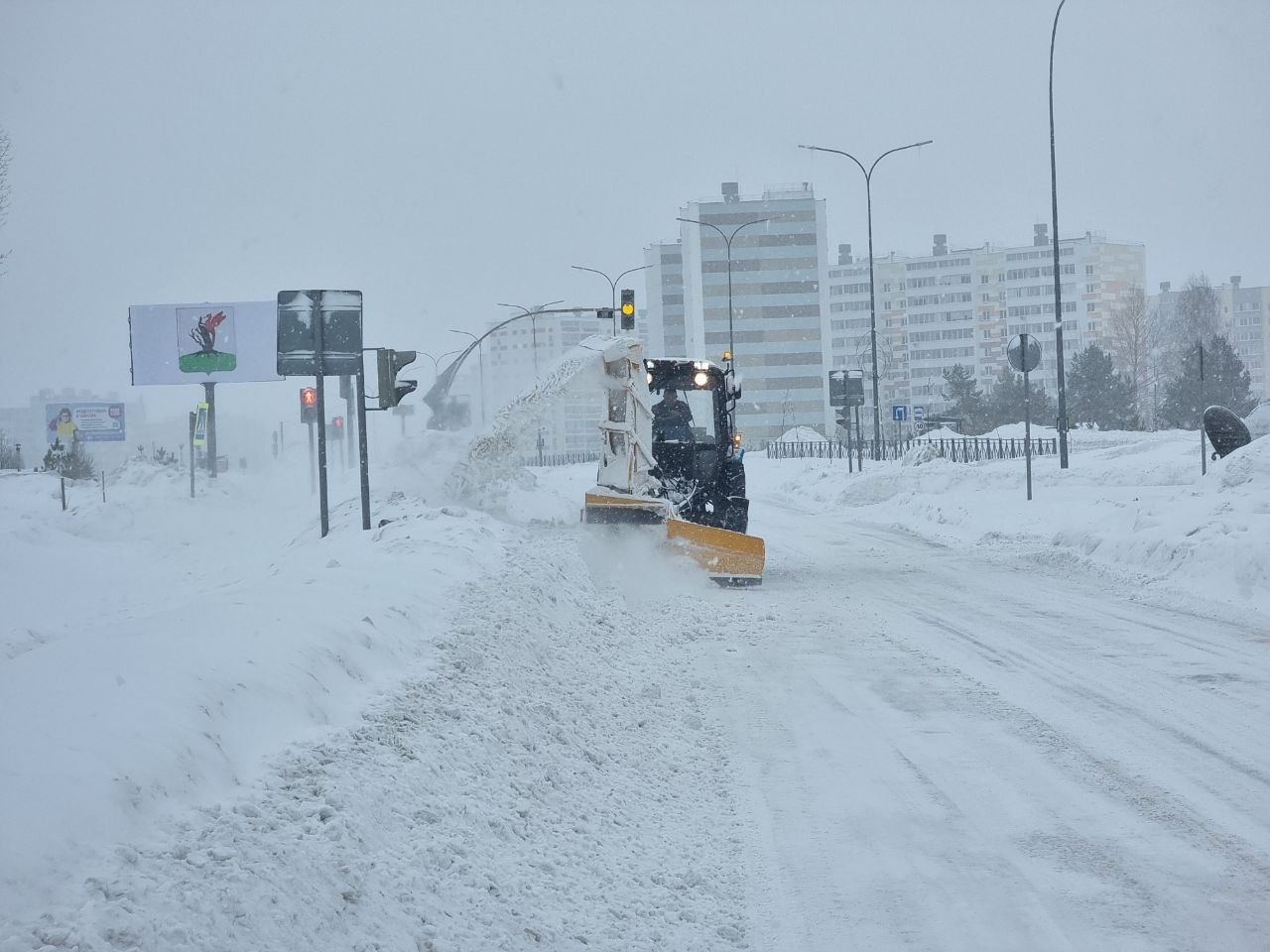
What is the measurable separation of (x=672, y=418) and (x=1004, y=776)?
34.3ft

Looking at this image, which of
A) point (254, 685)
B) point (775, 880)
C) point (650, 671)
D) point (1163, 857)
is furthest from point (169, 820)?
point (650, 671)

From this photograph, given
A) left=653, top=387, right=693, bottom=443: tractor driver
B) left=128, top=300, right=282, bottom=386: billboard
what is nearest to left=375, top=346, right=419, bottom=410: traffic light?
left=653, top=387, right=693, bottom=443: tractor driver

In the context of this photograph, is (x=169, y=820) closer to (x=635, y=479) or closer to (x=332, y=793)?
(x=332, y=793)

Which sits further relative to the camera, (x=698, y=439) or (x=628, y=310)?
(x=628, y=310)

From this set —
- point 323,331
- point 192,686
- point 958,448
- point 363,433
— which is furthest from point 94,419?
point 192,686

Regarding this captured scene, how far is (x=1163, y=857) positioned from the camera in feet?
15.5

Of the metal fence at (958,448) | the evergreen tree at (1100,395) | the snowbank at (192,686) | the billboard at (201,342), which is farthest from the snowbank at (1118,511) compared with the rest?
the evergreen tree at (1100,395)

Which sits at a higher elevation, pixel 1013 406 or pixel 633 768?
pixel 1013 406

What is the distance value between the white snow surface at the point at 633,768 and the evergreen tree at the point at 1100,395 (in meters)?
57.1

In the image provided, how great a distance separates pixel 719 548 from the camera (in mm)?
13867

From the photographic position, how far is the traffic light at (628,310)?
21.1 m

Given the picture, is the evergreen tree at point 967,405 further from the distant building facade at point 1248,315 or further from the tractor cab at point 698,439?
the distant building facade at point 1248,315

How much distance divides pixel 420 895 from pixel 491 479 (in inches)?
628

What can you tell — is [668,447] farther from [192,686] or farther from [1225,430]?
[192,686]
